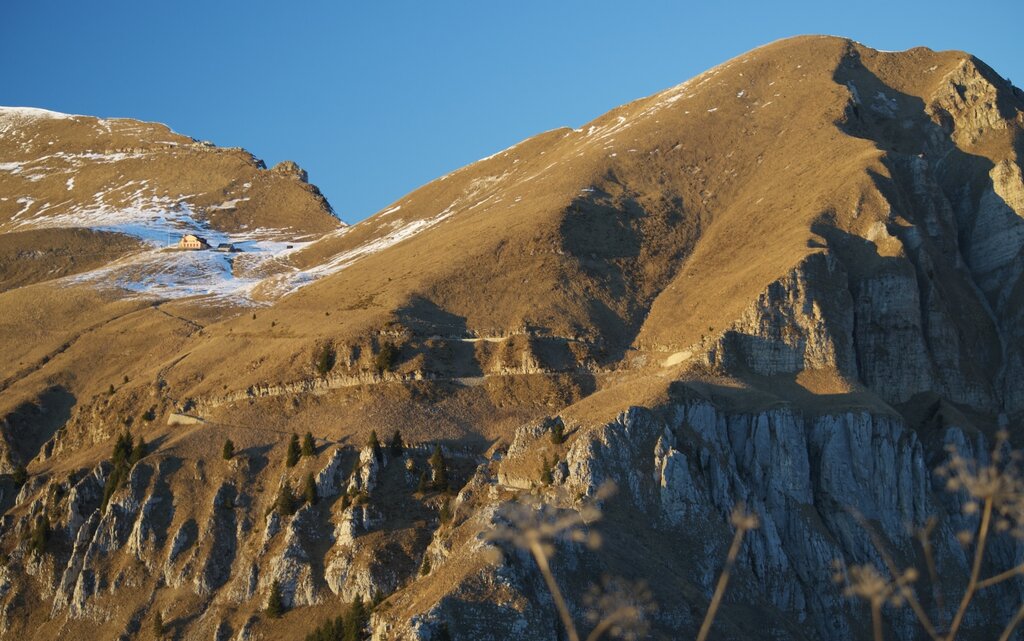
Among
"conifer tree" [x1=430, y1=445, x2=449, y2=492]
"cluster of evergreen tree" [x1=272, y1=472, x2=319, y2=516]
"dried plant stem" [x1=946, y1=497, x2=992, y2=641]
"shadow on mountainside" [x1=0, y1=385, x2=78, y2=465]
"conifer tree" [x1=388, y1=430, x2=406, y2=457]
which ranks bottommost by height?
"conifer tree" [x1=430, y1=445, x2=449, y2=492]

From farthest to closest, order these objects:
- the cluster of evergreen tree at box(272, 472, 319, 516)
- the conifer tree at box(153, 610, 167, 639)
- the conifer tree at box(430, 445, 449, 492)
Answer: the conifer tree at box(430, 445, 449, 492) < the cluster of evergreen tree at box(272, 472, 319, 516) < the conifer tree at box(153, 610, 167, 639)

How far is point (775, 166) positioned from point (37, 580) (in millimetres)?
106449

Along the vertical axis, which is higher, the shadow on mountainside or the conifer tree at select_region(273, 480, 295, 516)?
the shadow on mountainside

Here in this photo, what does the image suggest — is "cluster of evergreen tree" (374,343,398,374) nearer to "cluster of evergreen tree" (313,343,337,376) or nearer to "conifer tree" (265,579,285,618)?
"cluster of evergreen tree" (313,343,337,376)

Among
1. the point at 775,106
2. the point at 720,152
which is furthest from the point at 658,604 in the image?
the point at 775,106

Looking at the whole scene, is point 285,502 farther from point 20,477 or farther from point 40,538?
point 20,477

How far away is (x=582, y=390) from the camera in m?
120

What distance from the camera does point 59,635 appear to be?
331 ft

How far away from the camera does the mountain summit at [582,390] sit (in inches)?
3713

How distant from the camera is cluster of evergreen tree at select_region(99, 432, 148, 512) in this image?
11212 centimetres

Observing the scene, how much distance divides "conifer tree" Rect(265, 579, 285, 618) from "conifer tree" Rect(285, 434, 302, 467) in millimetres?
15430

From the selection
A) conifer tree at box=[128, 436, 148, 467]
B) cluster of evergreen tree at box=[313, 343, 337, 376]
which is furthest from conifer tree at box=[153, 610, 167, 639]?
cluster of evergreen tree at box=[313, 343, 337, 376]

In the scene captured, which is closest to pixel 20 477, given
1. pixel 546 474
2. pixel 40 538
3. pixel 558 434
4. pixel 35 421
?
pixel 40 538

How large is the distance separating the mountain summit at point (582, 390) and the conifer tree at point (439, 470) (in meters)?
0.95
